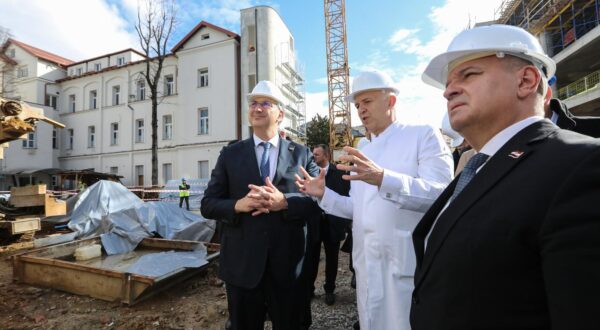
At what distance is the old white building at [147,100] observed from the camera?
75.8 feet

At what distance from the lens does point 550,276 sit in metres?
0.72

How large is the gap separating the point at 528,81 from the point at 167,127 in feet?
90.1

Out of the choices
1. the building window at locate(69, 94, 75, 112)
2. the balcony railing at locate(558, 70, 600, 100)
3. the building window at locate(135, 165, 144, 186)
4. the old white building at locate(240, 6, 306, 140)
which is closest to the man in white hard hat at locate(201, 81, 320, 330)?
the old white building at locate(240, 6, 306, 140)

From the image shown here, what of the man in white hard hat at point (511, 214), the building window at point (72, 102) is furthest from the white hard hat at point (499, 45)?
the building window at point (72, 102)

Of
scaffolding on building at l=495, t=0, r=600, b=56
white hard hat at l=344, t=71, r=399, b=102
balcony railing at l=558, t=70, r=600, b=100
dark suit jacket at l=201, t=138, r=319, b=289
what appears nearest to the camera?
dark suit jacket at l=201, t=138, r=319, b=289

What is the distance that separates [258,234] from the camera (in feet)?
7.09

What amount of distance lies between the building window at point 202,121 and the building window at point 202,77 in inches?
80.7

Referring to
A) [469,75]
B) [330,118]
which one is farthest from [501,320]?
[330,118]

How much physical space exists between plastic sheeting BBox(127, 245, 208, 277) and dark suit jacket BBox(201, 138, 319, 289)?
2.95 meters

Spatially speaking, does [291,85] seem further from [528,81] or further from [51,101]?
[528,81]

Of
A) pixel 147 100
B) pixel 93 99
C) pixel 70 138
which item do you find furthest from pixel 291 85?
pixel 70 138

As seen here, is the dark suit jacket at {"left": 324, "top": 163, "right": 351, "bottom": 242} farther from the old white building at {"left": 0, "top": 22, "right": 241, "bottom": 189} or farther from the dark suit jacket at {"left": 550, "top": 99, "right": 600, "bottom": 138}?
the old white building at {"left": 0, "top": 22, "right": 241, "bottom": 189}

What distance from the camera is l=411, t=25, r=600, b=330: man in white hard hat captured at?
682 millimetres

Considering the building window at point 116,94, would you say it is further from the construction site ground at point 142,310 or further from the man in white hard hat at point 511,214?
the man in white hard hat at point 511,214
